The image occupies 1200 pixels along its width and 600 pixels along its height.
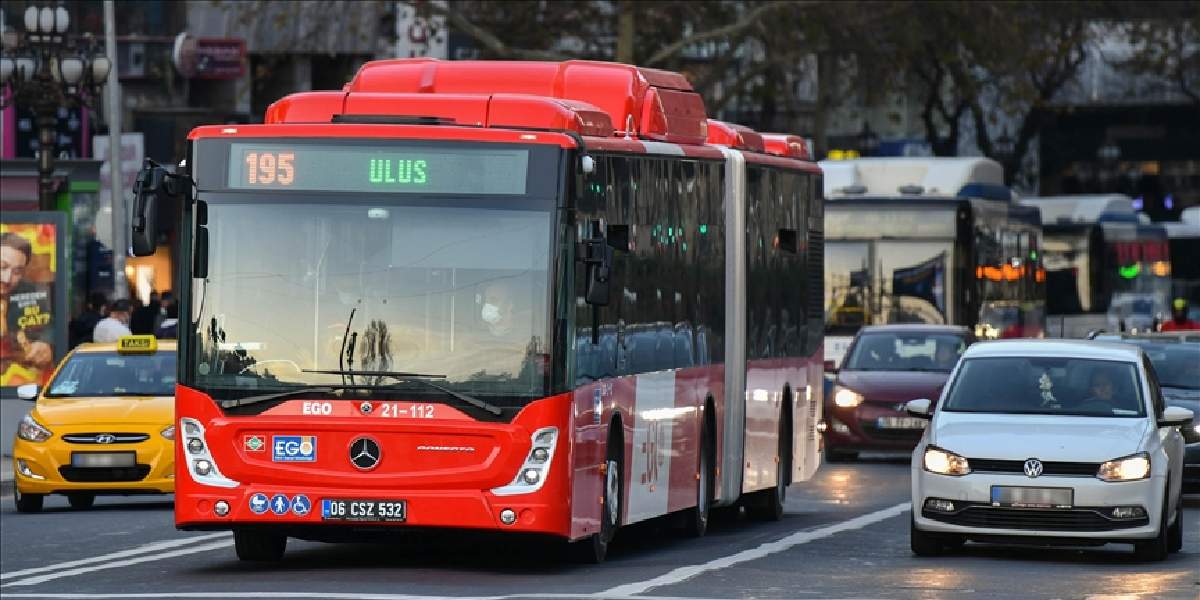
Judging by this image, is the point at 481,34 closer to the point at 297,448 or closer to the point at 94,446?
the point at 94,446

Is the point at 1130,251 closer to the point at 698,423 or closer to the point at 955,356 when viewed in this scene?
the point at 955,356

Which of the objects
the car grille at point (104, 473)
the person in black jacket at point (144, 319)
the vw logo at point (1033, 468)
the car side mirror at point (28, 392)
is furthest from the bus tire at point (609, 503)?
the person in black jacket at point (144, 319)

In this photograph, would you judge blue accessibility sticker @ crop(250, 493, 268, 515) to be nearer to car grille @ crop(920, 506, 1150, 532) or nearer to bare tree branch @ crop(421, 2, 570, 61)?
car grille @ crop(920, 506, 1150, 532)

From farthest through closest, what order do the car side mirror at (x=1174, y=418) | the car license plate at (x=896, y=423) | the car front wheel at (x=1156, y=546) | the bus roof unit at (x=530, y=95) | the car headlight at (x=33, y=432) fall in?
the car license plate at (x=896, y=423) < the car headlight at (x=33, y=432) < the car side mirror at (x=1174, y=418) < the car front wheel at (x=1156, y=546) < the bus roof unit at (x=530, y=95)

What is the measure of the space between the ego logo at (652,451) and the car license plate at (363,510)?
2500mm

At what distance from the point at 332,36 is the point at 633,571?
44073 mm

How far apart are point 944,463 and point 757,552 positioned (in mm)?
1506

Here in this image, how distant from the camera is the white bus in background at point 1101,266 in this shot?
1939 inches

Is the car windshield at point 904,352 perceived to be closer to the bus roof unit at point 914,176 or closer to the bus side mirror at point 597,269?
the bus roof unit at point 914,176

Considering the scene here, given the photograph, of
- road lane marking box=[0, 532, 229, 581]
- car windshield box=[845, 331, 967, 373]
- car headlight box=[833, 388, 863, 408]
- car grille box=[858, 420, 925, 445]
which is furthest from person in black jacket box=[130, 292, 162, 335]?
road lane marking box=[0, 532, 229, 581]

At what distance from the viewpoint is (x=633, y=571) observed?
16.4m

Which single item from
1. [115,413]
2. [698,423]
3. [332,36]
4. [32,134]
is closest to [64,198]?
[32,134]

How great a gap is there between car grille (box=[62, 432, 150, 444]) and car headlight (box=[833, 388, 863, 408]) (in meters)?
9.17

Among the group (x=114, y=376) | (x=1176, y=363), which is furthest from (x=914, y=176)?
(x=114, y=376)
